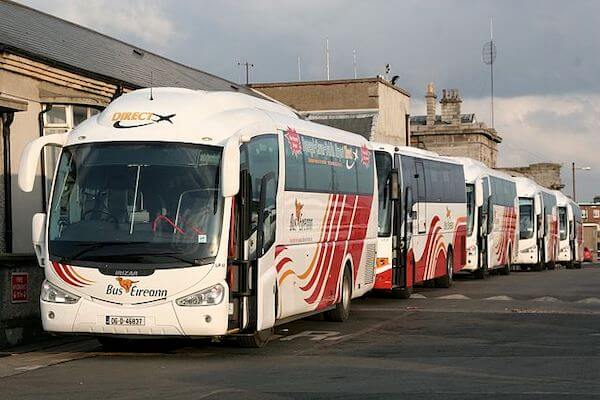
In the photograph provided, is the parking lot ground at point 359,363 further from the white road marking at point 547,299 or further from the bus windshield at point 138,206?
the white road marking at point 547,299

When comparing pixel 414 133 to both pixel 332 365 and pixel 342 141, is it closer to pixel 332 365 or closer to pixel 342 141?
pixel 342 141

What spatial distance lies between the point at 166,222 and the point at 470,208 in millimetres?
22340

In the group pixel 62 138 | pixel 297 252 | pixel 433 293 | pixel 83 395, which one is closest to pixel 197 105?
pixel 62 138

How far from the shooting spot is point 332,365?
13719mm

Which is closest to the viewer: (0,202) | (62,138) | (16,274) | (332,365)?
(332,365)

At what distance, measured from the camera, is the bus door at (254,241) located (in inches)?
573

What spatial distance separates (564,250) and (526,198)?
31.9 ft

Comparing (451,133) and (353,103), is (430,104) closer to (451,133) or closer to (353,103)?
(451,133)

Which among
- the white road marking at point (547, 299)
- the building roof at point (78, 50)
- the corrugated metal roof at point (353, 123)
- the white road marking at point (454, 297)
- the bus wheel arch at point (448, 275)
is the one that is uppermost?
the corrugated metal roof at point (353, 123)

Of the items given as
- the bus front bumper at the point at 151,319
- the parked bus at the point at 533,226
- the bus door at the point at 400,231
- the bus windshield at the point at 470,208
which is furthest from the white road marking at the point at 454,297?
the parked bus at the point at 533,226

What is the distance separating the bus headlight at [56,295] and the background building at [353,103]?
1675 inches

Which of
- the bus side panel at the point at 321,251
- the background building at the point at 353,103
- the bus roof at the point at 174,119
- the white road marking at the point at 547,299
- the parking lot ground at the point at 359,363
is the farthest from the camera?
the background building at the point at 353,103

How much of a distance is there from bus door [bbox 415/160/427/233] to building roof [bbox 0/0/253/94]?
6.97m

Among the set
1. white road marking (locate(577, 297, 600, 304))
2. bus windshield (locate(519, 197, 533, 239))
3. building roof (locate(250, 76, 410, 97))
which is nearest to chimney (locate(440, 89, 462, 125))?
building roof (locate(250, 76, 410, 97))
